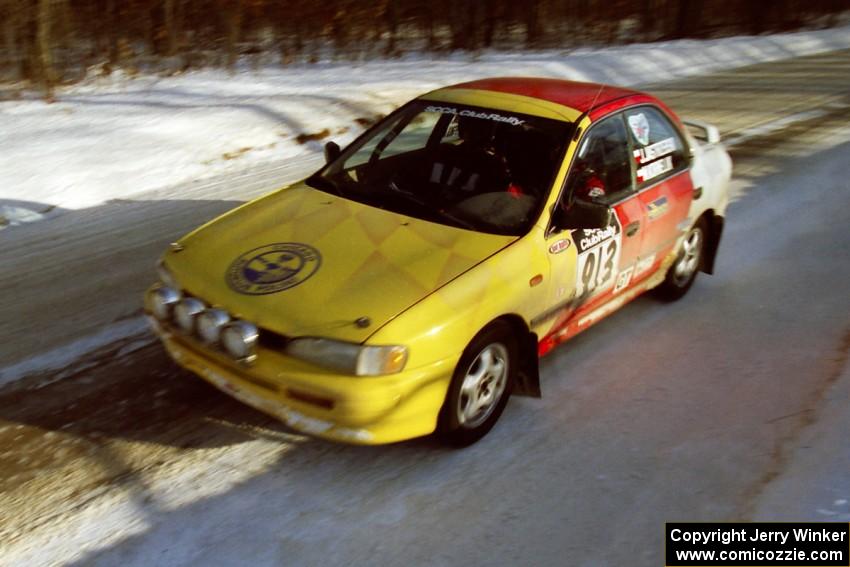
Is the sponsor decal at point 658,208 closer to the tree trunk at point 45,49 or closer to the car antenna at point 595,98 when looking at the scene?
the car antenna at point 595,98

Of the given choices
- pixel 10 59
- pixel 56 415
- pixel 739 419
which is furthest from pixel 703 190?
pixel 10 59

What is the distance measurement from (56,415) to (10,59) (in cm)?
972

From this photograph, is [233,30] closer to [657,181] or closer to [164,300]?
[657,181]

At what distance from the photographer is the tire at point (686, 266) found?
576 cm

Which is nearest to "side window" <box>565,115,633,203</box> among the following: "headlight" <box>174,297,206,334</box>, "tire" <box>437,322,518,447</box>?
"tire" <box>437,322,518,447</box>

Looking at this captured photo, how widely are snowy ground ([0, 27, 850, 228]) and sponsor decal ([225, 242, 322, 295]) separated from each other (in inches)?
173

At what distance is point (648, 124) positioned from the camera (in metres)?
5.25

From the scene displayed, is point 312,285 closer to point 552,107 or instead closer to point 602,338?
point 552,107

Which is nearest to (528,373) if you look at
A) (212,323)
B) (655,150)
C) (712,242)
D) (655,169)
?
(212,323)

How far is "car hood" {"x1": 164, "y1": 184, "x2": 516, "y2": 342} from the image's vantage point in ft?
12.0

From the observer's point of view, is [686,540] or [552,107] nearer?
[686,540]

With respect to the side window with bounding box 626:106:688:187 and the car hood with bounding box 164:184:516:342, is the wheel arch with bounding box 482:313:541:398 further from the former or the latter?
the side window with bounding box 626:106:688:187

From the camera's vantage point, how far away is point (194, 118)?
10.6 meters
